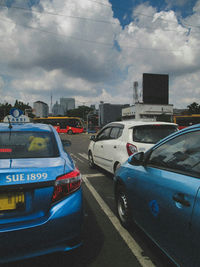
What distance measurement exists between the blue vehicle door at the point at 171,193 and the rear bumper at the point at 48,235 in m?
0.76

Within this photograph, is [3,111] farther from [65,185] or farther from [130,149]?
[65,185]

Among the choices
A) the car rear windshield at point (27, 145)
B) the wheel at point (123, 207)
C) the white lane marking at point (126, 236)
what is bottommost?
the white lane marking at point (126, 236)

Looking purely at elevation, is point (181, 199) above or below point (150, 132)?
below

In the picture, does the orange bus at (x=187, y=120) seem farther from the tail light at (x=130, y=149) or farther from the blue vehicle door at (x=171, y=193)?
the blue vehicle door at (x=171, y=193)

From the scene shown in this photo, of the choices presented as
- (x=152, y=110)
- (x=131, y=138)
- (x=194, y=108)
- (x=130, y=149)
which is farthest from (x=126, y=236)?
(x=194, y=108)

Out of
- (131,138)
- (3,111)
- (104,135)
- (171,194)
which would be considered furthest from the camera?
(3,111)

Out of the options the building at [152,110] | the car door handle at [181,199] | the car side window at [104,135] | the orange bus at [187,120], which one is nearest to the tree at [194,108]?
the building at [152,110]

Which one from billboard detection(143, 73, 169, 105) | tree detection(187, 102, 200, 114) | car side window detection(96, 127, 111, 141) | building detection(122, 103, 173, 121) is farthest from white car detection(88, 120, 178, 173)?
tree detection(187, 102, 200, 114)

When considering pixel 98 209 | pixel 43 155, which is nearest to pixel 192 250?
pixel 43 155

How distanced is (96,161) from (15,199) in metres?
5.02

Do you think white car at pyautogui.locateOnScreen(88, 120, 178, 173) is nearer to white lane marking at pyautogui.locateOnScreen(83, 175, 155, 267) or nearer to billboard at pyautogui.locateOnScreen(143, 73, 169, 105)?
white lane marking at pyautogui.locateOnScreen(83, 175, 155, 267)

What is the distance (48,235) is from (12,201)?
0.45 metres

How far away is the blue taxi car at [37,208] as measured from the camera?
1.75m

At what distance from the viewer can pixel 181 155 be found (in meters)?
2.02
